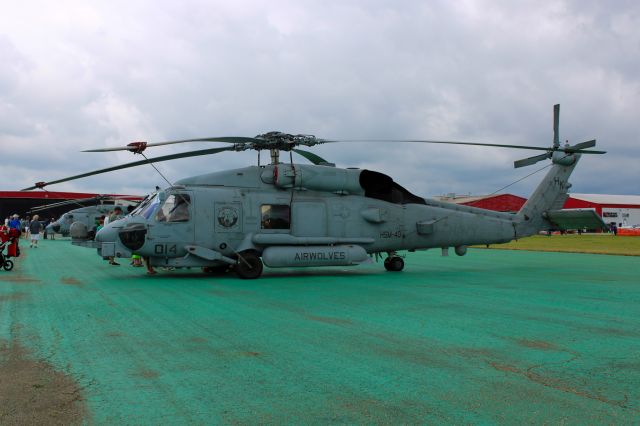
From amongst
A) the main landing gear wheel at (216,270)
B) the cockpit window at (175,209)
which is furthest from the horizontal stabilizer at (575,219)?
the cockpit window at (175,209)

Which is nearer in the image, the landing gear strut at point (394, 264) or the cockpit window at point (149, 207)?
the cockpit window at point (149, 207)

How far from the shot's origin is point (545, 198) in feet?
51.3

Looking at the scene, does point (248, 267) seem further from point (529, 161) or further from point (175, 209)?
point (529, 161)

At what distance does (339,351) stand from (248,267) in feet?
24.1

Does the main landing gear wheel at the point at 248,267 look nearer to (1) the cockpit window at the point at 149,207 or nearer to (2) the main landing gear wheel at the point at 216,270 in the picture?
(2) the main landing gear wheel at the point at 216,270

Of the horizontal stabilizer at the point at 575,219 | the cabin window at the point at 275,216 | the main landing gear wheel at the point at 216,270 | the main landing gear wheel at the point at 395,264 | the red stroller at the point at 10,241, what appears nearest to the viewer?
the cabin window at the point at 275,216

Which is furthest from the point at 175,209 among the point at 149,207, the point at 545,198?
the point at 545,198

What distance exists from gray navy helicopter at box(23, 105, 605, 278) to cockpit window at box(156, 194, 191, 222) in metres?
0.02

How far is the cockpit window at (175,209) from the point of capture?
11914 millimetres

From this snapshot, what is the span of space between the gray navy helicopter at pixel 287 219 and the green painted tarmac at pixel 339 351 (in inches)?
95.9

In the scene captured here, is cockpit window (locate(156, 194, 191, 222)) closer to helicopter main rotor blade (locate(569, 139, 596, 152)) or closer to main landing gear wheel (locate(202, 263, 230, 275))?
main landing gear wheel (locate(202, 263, 230, 275))

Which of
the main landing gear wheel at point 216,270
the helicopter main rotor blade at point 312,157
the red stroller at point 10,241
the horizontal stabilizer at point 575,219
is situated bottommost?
the main landing gear wheel at point 216,270

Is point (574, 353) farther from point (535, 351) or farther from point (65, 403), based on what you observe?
point (65, 403)

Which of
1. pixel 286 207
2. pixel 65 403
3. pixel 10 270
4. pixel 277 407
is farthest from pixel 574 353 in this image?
pixel 10 270
